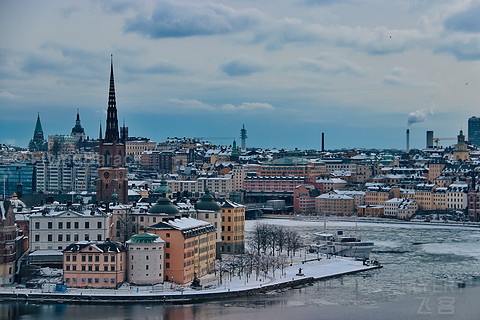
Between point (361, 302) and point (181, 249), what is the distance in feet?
21.3

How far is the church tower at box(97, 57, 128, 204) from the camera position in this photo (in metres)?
52.7

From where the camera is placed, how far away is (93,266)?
33.0 metres

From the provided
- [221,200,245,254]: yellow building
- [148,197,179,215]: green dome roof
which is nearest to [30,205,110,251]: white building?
[148,197,179,215]: green dome roof

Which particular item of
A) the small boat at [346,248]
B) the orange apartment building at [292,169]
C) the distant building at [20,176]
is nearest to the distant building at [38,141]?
the distant building at [20,176]

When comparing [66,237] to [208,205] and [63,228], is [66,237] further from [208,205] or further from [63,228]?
[208,205]

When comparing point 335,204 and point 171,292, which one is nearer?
point 171,292

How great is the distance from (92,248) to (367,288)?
32.8 feet

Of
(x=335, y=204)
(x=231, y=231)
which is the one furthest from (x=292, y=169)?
(x=231, y=231)

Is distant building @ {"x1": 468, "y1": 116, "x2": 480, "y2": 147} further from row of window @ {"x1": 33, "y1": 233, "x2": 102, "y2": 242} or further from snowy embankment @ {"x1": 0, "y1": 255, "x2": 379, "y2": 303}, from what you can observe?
row of window @ {"x1": 33, "y1": 233, "x2": 102, "y2": 242}

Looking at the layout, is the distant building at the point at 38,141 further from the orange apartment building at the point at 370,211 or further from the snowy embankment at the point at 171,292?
the snowy embankment at the point at 171,292

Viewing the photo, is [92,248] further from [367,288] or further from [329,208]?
[329,208]

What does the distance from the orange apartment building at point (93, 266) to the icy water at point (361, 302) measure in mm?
1822

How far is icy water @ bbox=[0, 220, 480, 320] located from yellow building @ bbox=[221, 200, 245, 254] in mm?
6384

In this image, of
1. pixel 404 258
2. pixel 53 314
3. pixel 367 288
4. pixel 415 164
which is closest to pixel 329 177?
pixel 415 164
